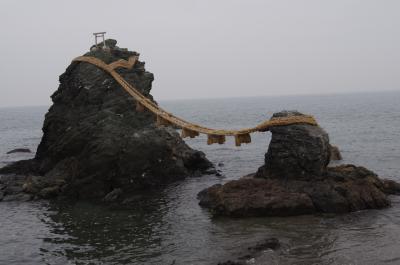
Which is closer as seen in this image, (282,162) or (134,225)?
(134,225)

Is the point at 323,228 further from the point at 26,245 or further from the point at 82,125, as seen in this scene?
the point at 82,125

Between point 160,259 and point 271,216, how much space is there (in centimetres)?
674

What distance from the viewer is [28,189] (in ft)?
101

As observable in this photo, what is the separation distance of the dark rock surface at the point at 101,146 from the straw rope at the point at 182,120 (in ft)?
1.98

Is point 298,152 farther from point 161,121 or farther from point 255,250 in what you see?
point 161,121

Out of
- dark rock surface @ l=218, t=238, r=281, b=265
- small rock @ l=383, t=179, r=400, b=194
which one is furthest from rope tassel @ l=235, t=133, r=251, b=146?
dark rock surface @ l=218, t=238, r=281, b=265

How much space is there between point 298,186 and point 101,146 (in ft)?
43.9

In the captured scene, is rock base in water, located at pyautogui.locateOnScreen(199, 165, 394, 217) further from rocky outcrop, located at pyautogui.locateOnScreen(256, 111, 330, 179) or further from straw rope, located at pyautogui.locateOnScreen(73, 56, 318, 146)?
straw rope, located at pyautogui.locateOnScreen(73, 56, 318, 146)

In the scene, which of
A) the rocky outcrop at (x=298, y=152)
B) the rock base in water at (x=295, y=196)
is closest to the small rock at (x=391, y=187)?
the rock base in water at (x=295, y=196)

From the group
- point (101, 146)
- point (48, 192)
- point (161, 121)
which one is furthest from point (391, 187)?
point (48, 192)

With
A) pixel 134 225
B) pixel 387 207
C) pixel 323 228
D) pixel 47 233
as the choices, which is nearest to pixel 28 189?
pixel 47 233

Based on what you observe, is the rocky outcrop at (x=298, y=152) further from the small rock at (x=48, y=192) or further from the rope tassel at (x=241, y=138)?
the small rock at (x=48, y=192)

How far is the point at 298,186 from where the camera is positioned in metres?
24.5

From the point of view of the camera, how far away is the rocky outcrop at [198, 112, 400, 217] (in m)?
23.2
